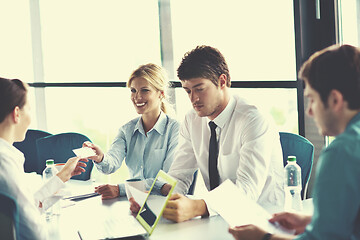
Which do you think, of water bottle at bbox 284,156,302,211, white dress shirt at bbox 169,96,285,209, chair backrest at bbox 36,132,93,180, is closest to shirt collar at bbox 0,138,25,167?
white dress shirt at bbox 169,96,285,209

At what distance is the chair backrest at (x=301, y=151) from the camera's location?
254 cm

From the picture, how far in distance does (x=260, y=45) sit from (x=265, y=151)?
1581 mm

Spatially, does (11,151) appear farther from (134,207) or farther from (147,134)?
(147,134)

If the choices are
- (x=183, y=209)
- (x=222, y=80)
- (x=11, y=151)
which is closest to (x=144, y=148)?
(x=222, y=80)

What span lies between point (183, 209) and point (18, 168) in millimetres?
696

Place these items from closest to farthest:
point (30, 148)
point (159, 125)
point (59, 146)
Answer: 1. point (159, 125)
2. point (59, 146)
3. point (30, 148)

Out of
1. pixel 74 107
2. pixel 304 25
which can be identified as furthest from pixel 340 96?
pixel 74 107

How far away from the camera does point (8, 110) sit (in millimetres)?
1973

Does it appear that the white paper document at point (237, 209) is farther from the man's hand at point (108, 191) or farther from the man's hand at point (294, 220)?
the man's hand at point (108, 191)

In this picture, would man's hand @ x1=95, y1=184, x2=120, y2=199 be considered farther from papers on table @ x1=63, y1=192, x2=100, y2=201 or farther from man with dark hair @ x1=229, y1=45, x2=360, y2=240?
man with dark hair @ x1=229, y1=45, x2=360, y2=240

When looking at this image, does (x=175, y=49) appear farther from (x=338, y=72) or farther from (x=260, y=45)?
(x=338, y=72)

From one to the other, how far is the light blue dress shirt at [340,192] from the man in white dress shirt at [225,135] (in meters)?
0.94

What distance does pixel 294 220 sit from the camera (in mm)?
1735

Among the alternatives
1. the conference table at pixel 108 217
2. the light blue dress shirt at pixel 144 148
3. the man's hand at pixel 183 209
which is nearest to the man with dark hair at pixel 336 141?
the conference table at pixel 108 217
